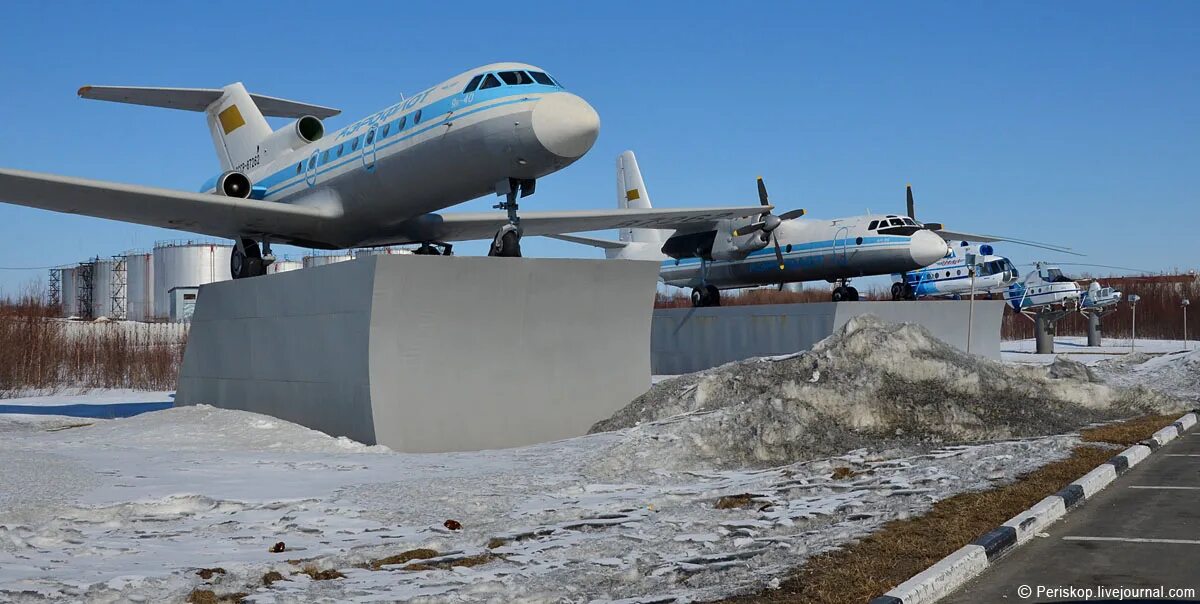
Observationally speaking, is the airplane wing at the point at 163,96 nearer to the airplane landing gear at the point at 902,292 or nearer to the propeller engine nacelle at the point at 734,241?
the propeller engine nacelle at the point at 734,241

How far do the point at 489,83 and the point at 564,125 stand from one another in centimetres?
157

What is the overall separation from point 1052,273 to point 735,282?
→ 66.9 ft

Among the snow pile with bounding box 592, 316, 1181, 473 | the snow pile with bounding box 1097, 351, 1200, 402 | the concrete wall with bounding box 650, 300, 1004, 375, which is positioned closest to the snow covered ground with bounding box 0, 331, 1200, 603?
the snow pile with bounding box 592, 316, 1181, 473

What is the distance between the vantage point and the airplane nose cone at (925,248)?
2892 centimetres

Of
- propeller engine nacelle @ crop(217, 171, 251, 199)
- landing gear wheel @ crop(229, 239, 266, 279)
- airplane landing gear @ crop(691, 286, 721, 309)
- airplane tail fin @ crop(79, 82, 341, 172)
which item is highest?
airplane tail fin @ crop(79, 82, 341, 172)

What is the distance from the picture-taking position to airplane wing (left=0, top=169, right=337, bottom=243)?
16594 millimetres

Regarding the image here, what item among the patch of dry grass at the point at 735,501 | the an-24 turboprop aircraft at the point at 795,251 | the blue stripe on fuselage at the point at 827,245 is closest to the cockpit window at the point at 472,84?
the patch of dry grass at the point at 735,501

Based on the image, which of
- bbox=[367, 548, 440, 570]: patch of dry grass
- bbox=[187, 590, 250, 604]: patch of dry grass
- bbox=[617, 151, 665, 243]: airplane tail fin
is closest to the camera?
bbox=[187, 590, 250, 604]: patch of dry grass

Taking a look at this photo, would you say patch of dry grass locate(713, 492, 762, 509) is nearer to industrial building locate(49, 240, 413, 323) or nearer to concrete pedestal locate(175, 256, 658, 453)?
concrete pedestal locate(175, 256, 658, 453)

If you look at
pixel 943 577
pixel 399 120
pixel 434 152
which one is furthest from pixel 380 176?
pixel 943 577

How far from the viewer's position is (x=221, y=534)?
26.3ft

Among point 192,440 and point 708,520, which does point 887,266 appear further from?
point 708,520

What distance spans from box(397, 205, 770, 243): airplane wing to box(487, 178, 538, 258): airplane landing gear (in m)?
3.50

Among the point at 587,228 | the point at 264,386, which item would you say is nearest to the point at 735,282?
the point at 587,228
